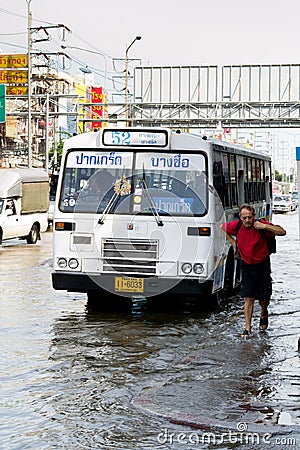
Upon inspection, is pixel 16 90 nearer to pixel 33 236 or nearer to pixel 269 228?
pixel 33 236

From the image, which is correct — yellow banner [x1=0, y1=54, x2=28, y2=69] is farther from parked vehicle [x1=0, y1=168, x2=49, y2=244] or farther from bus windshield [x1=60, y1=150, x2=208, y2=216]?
bus windshield [x1=60, y1=150, x2=208, y2=216]

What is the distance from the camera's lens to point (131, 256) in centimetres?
1369

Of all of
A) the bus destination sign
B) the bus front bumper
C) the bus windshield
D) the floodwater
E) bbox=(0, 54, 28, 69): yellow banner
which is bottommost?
the floodwater

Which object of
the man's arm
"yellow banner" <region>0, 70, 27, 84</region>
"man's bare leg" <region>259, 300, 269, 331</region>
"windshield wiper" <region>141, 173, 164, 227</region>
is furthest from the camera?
"yellow banner" <region>0, 70, 27, 84</region>

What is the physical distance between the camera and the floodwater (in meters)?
7.33

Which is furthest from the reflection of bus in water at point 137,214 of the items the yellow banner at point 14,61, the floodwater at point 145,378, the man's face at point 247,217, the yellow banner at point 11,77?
the yellow banner at point 14,61

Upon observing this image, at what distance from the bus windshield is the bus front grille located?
1.47ft


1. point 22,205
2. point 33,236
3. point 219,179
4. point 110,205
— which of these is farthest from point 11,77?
point 110,205

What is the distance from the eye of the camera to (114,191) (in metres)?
13.9

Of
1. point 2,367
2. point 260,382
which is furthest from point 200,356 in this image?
point 2,367

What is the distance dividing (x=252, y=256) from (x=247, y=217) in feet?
1.89

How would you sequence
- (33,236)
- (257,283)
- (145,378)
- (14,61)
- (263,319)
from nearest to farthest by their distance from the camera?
(145,378), (257,283), (263,319), (33,236), (14,61)

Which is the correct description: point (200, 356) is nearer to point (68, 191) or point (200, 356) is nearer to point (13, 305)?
point (68, 191)

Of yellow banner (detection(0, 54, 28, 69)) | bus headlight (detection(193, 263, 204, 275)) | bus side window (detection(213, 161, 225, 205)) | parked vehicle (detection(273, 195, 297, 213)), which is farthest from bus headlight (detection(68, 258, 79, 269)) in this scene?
yellow banner (detection(0, 54, 28, 69))
